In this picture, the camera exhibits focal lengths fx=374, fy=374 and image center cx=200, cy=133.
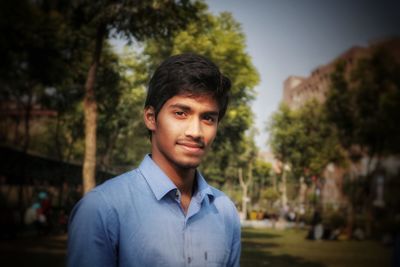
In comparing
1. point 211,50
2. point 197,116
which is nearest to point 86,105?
point 211,50

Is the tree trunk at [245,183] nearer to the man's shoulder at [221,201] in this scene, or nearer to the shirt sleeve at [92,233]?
the man's shoulder at [221,201]

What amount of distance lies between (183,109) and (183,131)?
107 mm

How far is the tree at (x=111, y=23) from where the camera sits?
7.18 meters

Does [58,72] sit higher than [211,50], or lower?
lower

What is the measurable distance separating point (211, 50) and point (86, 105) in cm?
509

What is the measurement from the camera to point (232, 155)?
38.1 ft

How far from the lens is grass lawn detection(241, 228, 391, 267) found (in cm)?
713

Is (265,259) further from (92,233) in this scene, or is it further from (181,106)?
(92,233)

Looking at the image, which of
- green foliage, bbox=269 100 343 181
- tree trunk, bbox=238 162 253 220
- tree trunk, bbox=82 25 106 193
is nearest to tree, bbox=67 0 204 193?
tree trunk, bbox=82 25 106 193

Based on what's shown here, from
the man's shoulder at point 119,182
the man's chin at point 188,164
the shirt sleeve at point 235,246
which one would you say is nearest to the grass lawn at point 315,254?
the shirt sleeve at point 235,246

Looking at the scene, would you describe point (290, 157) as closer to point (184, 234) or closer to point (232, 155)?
point (232, 155)

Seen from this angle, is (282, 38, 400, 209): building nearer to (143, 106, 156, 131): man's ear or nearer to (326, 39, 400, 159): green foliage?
(326, 39, 400, 159): green foliage

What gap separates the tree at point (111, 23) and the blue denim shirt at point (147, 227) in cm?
610

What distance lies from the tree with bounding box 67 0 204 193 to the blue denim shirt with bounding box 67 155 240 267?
20.0ft
